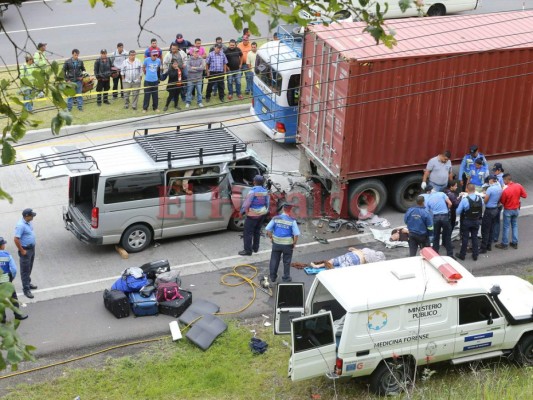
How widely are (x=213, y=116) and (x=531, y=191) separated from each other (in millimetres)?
8077

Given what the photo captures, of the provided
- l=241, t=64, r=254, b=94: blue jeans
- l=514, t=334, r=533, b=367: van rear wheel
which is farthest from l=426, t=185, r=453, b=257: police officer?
l=241, t=64, r=254, b=94: blue jeans

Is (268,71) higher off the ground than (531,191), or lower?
higher

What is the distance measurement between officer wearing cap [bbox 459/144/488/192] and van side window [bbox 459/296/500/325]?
5.73m

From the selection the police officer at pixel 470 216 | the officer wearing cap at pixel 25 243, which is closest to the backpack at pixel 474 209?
the police officer at pixel 470 216

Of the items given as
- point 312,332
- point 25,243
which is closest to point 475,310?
point 312,332

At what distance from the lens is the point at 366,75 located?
15875 mm

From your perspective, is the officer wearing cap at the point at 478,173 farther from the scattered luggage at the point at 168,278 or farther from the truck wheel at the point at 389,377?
the truck wheel at the point at 389,377

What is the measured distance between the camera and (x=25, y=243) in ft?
45.6

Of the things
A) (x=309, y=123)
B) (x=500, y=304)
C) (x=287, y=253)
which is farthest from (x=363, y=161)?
(x=500, y=304)

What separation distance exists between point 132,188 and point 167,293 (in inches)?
95.9

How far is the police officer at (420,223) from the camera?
48.3ft

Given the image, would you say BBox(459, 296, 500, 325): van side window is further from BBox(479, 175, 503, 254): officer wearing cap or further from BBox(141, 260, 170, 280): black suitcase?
BBox(141, 260, 170, 280): black suitcase

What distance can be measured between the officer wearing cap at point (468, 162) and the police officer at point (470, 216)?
1.62 metres

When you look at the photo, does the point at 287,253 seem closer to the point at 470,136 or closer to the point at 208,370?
the point at 208,370
